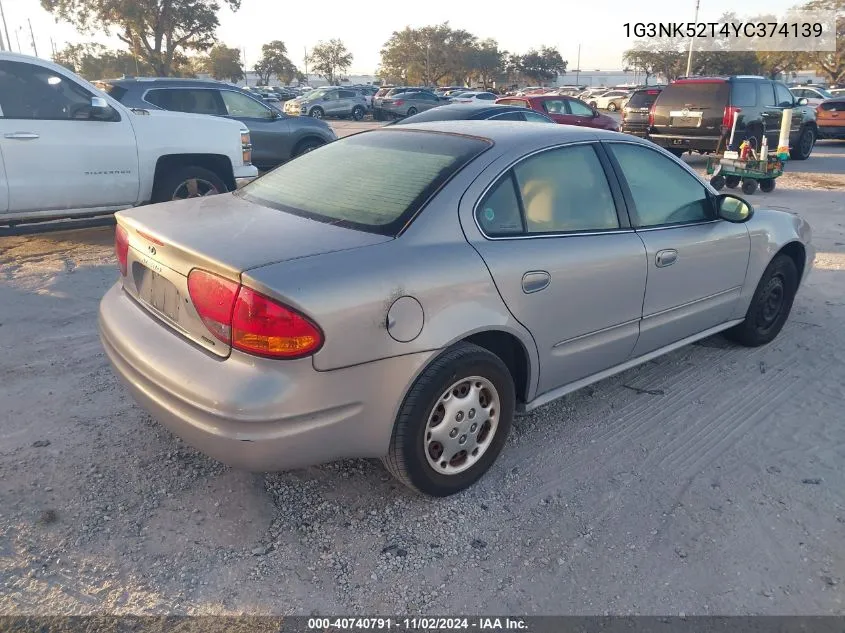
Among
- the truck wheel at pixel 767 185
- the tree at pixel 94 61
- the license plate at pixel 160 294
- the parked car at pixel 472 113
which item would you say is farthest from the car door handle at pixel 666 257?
the tree at pixel 94 61

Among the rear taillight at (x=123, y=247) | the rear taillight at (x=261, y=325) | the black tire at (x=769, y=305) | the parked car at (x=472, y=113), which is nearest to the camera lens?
the rear taillight at (x=261, y=325)

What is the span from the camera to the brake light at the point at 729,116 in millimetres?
12398

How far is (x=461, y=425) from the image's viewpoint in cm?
284

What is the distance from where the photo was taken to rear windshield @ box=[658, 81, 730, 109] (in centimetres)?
1267

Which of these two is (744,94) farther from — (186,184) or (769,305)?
(186,184)

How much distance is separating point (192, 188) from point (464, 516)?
5.38 m

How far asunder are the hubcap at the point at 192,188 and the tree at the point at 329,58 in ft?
275

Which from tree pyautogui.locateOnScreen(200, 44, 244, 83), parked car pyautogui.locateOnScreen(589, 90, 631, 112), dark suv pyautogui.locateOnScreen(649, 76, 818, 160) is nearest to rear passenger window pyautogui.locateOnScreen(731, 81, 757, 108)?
dark suv pyautogui.locateOnScreen(649, 76, 818, 160)

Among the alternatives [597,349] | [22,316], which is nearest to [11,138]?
[22,316]

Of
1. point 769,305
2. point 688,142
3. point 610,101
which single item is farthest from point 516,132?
point 610,101

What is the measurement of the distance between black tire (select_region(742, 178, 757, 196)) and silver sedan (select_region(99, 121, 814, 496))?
784 cm

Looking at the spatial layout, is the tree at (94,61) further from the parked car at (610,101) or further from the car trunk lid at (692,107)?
the car trunk lid at (692,107)

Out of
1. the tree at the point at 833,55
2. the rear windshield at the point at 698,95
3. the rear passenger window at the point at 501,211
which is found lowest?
the rear passenger window at the point at 501,211

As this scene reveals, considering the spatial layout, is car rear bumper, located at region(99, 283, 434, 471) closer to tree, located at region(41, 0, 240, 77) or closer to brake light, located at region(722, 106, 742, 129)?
brake light, located at region(722, 106, 742, 129)
